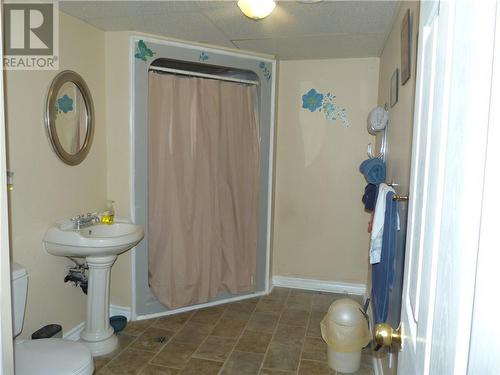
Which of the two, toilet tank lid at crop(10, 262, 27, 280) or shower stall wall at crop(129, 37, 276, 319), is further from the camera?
shower stall wall at crop(129, 37, 276, 319)

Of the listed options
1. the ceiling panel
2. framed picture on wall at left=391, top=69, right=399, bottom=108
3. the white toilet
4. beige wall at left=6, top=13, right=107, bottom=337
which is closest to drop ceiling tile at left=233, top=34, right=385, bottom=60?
the ceiling panel

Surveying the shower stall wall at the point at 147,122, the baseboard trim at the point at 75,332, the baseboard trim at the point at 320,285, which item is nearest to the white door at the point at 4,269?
the baseboard trim at the point at 75,332

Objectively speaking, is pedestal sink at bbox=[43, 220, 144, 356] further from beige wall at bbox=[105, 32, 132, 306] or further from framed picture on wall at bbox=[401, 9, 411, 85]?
framed picture on wall at bbox=[401, 9, 411, 85]

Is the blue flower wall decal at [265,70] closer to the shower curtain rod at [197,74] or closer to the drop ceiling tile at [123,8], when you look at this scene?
the shower curtain rod at [197,74]

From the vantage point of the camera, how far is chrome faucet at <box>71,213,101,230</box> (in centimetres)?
257

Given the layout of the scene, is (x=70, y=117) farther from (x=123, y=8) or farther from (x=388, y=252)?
(x=388, y=252)

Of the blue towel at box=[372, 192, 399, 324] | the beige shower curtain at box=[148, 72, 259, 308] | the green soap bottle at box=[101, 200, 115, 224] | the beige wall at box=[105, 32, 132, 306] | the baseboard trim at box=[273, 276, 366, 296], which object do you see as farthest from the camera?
the baseboard trim at box=[273, 276, 366, 296]

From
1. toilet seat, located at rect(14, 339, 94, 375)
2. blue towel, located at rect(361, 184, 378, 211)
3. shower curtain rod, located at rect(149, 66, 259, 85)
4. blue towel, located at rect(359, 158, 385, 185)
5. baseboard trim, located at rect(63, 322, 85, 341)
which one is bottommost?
baseboard trim, located at rect(63, 322, 85, 341)

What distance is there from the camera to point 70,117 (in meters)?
2.60

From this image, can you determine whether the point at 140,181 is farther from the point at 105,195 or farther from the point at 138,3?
the point at 138,3

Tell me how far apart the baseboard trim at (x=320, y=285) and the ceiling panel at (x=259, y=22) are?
214 cm

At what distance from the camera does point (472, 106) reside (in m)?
0.46

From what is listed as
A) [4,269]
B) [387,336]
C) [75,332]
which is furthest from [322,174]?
[4,269]

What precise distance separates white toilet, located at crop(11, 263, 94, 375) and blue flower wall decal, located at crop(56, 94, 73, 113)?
41.3 inches
